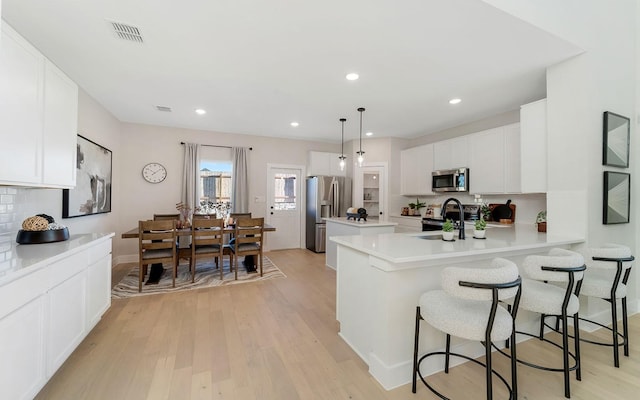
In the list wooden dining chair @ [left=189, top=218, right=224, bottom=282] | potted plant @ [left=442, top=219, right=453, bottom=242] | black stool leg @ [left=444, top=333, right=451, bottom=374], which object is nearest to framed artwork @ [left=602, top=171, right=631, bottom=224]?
Result: potted plant @ [left=442, top=219, right=453, bottom=242]

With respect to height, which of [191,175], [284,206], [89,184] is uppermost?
[191,175]

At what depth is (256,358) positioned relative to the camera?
6.84 ft

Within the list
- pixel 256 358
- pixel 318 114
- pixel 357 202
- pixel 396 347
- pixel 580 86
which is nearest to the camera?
pixel 396 347

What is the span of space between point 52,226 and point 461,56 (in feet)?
13.0

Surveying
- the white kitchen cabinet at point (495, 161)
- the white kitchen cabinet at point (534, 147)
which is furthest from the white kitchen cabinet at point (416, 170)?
the white kitchen cabinet at point (534, 147)

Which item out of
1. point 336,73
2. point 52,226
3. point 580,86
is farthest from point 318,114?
point 52,226

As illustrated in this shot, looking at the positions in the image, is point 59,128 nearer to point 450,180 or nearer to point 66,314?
point 66,314

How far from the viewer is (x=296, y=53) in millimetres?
2545

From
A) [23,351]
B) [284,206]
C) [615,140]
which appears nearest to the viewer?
[23,351]

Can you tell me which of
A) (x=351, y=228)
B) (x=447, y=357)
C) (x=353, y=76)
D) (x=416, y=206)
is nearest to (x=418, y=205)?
(x=416, y=206)

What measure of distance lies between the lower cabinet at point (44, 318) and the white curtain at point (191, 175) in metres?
3.00

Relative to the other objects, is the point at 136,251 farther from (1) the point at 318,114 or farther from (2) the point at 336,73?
(2) the point at 336,73

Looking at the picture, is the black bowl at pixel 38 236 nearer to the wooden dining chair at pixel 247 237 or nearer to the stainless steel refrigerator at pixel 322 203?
the wooden dining chair at pixel 247 237

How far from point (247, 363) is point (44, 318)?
1306 millimetres
